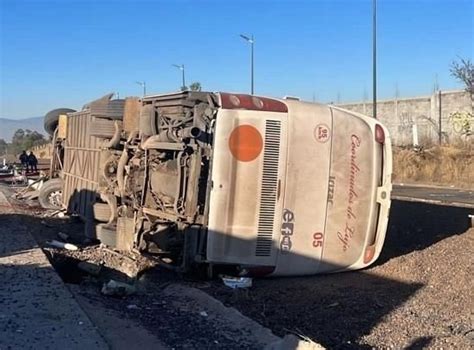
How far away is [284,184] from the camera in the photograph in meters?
8.34

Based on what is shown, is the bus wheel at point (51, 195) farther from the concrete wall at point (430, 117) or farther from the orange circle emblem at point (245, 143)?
the concrete wall at point (430, 117)

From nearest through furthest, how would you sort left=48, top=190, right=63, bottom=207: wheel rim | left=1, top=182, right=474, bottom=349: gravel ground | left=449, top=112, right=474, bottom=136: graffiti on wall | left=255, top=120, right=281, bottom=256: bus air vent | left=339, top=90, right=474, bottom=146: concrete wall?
left=1, top=182, right=474, bottom=349: gravel ground < left=255, top=120, right=281, bottom=256: bus air vent < left=48, top=190, right=63, bottom=207: wheel rim < left=449, top=112, right=474, bottom=136: graffiti on wall < left=339, top=90, right=474, bottom=146: concrete wall

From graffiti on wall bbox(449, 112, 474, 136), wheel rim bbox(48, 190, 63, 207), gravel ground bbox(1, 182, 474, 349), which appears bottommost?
gravel ground bbox(1, 182, 474, 349)

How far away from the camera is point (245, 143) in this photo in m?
8.12

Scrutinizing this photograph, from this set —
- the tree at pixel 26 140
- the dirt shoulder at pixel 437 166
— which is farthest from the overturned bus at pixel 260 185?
the tree at pixel 26 140

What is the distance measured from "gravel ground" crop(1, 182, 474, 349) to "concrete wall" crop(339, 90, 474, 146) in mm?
26411

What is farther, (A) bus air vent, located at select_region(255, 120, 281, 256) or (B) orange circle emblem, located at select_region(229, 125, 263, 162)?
(A) bus air vent, located at select_region(255, 120, 281, 256)

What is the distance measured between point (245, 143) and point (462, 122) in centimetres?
3006

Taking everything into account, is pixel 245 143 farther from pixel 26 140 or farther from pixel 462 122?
pixel 26 140

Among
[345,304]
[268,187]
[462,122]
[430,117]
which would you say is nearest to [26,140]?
[430,117]

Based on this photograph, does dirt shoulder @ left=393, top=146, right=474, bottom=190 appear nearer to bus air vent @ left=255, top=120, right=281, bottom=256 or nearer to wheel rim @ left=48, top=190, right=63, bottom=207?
wheel rim @ left=48, top=190, right=63, bottom=207

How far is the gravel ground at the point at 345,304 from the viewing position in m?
6.17

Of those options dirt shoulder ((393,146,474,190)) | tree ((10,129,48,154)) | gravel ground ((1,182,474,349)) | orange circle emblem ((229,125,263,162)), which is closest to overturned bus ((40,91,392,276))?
orange circle emblem ((229,125,263,162))

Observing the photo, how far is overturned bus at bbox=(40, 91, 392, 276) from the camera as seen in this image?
26.7 ft
